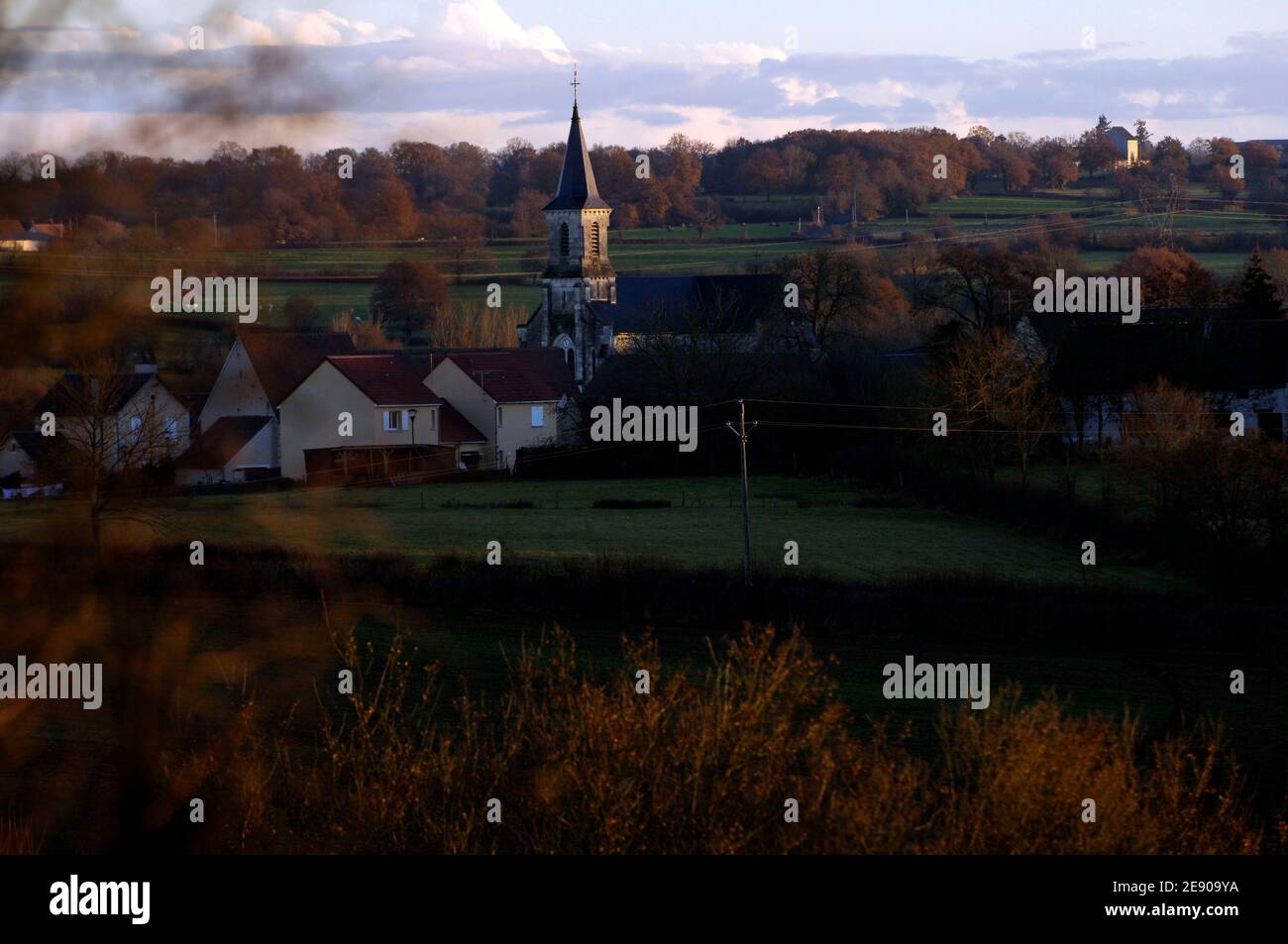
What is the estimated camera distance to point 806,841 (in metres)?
8.97

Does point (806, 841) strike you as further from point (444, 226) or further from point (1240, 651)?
point (1240, 651)

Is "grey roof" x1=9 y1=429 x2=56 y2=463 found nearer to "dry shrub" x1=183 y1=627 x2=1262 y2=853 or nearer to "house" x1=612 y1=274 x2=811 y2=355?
"dry shrub" x1=183 y1=627 x2=1262 y2=853

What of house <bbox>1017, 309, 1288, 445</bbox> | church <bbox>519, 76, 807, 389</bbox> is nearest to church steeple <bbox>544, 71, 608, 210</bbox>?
church <bbox>519, 76, 807, 389</bbox>

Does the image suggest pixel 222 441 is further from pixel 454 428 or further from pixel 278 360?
pixel 454 428

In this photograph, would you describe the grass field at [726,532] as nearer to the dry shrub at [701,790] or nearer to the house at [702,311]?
the dry shrub at [701,790]

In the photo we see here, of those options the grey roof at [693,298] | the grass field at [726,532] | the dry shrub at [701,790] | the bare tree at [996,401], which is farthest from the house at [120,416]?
the grey roof at [693,298]

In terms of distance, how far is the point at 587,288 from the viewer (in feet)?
306

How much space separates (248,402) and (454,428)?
47.0 m

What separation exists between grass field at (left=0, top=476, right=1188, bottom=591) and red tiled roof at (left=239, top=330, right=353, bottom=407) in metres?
7.28

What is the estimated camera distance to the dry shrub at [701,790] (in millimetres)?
8906


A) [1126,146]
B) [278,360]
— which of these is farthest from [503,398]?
[1126,146]

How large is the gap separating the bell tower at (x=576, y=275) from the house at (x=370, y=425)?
37.9 m
